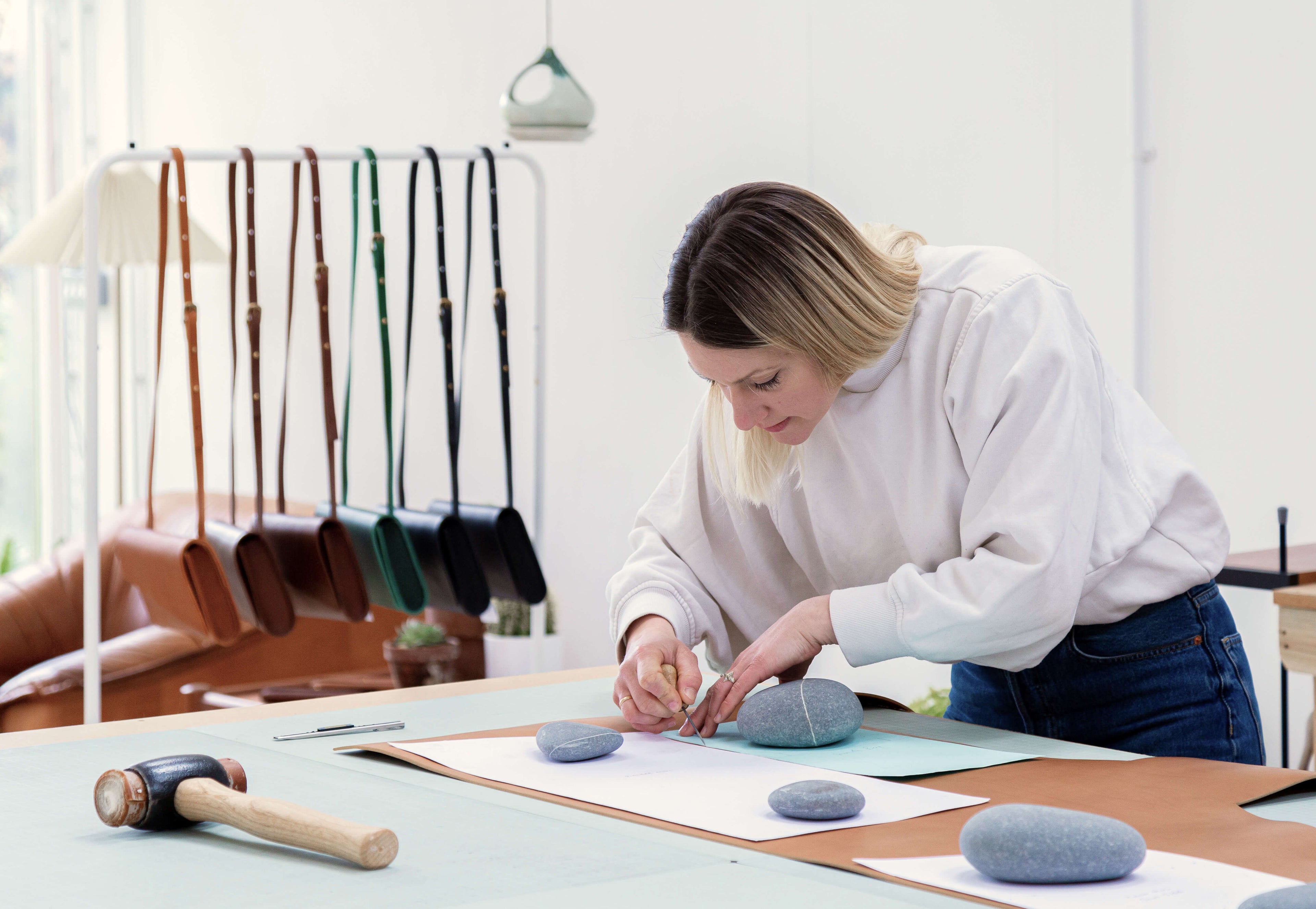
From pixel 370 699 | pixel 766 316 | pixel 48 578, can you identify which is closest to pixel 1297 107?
pixel 766 316

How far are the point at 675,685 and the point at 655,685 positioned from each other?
0.17 feet

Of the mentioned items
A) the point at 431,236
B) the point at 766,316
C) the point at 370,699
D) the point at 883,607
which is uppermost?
the point at 431,236

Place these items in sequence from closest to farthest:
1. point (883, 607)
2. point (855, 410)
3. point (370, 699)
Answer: point (883, 607) → point (855, 410) → point (370, 699)

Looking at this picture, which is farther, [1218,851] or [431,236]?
[431,236]

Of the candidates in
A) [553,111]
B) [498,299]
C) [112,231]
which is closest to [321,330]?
[498,299]

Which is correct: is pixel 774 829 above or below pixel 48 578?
above

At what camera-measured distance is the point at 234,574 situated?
6.64 ft

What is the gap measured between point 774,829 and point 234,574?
1.32 m

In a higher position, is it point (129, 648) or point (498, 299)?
point (498, 299)

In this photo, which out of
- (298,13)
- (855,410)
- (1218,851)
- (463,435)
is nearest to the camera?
(1218,851)

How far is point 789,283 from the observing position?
1.23 meters

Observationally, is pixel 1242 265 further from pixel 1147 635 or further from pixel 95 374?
pixel 95 374

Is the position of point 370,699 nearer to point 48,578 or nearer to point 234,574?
point 234,574

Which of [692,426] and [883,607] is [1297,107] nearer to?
A: [692,426]
